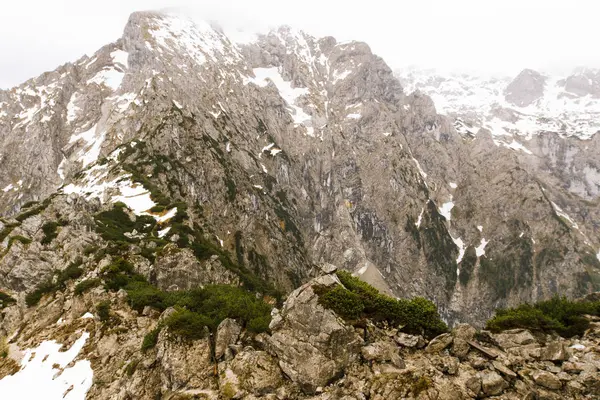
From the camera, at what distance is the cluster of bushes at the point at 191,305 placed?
1911 cm

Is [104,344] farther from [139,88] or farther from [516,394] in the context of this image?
[139,88]

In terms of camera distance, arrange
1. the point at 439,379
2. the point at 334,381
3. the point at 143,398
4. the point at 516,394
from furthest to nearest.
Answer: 1. the point at 143,398
2. the point at 334,381
3. the point at 439,379
4. the point at 516,394

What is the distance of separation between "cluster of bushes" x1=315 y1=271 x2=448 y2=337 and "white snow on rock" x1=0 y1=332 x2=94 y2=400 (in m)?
14.3

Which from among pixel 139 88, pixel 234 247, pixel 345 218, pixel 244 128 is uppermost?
pixel 139 88

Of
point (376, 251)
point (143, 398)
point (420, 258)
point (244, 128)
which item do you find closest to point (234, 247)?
point (244, 128)

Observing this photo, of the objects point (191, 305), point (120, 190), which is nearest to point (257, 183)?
point (120, 190)

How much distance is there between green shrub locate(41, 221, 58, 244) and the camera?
36162 millimetres

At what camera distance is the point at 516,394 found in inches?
533

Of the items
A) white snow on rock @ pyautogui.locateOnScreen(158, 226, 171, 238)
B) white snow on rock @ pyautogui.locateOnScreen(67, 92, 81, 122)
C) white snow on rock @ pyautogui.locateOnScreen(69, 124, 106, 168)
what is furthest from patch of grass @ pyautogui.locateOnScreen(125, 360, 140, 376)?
white snow on rock @ pyautogui.locateOnScreen(67, 92, 81, 122)

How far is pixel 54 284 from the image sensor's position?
29672 millimetres

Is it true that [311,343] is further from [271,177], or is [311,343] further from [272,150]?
[272,150]

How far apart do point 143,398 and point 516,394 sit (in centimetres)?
1664

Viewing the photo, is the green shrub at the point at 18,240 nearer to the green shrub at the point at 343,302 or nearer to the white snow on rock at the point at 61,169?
the green shrub at the point at 343,302

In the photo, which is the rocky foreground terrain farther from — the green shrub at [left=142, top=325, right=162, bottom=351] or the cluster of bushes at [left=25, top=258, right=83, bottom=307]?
the cluster of bushes at [left=25, top=258, right=83, bottom=307]
